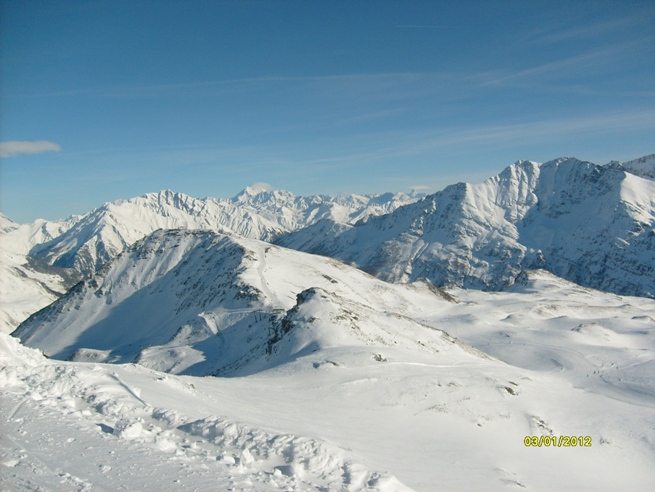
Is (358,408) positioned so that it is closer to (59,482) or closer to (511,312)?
(59,482)

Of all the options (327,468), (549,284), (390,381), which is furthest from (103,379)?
(549,284)

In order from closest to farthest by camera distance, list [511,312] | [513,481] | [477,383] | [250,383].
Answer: [513,481] → [250,383] → [477,383] → [511,312]

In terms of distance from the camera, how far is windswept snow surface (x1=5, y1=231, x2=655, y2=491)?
13.8 metres

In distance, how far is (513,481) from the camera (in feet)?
69.9

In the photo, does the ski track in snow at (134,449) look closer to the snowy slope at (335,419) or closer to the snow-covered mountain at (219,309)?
the snowy slope at (335,419)

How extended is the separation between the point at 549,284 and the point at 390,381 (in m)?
138

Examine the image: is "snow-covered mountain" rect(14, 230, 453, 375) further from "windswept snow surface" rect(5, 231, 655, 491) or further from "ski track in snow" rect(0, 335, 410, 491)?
"ski track in snow" rect(0, 335, 410, 491)
